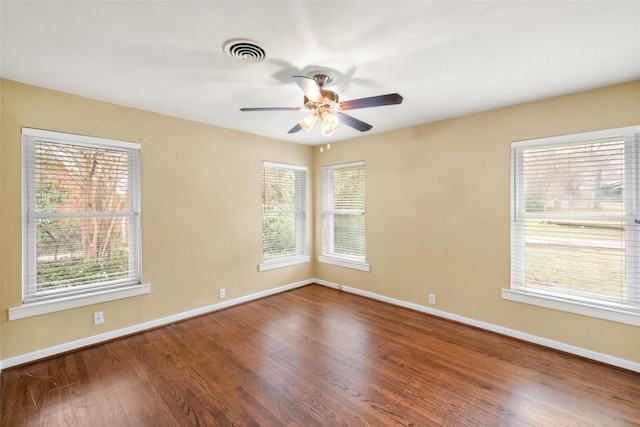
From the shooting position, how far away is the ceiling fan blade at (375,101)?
200cm

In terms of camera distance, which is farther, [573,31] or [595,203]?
[595,203]

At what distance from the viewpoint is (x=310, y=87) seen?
1.92 meters

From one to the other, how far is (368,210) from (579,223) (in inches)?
94.0

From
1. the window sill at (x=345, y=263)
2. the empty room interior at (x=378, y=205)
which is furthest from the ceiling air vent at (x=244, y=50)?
the window sill at (x=345, y=263)

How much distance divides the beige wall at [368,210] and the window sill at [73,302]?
67 millimetres

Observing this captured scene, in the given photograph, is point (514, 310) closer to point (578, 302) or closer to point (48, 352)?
point (578, 302)

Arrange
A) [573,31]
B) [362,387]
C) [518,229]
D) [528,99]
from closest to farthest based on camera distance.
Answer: [573,31], [362,387], [528,99], [518,229]

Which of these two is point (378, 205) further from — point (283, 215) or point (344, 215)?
point (283, 215)

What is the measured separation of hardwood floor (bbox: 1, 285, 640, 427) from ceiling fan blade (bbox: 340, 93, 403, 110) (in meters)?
2.16

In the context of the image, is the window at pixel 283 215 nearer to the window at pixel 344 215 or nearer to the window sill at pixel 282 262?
the window sill at pixel 282 262

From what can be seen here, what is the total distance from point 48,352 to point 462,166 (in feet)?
15.2

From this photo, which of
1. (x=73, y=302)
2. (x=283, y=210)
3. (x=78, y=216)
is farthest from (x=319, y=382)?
(x=283, y=210)

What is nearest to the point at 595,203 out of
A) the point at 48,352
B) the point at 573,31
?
the point at 573,31

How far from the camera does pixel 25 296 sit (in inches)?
97.9
